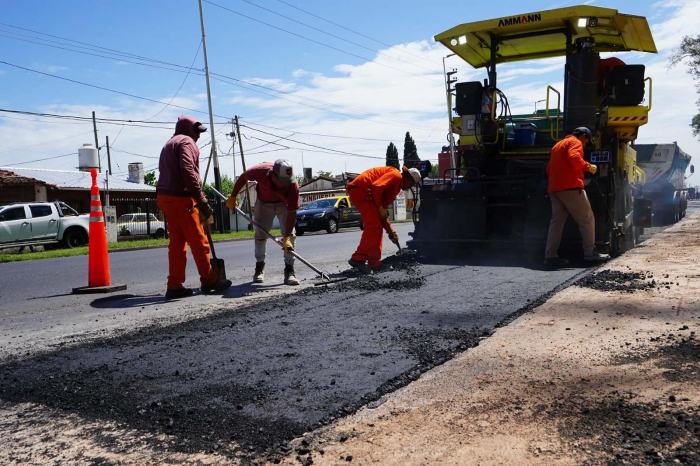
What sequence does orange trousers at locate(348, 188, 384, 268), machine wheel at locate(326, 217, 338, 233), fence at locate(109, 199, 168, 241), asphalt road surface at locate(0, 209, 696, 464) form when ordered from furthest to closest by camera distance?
fence at locate(109, 199, 168, 241) → machine wheel at locate(326, 217, 338, 233) → orange trousers at locate(348, 188, 384, 268) → asphalt road surface at locate(0, 209, 696, 464)

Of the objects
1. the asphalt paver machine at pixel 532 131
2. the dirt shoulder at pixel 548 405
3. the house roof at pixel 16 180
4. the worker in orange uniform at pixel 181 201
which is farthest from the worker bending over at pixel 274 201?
the house roof at pixel 16 180

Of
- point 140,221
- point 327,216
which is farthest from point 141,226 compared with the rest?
point 327,216

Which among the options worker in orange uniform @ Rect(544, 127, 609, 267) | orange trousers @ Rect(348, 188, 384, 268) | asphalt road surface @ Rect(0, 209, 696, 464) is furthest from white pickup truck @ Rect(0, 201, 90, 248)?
worker in orange uniform @ Rect(544, 127, 609, 267)

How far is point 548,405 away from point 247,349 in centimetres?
197

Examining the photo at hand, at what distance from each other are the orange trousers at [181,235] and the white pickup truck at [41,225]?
12139 mm

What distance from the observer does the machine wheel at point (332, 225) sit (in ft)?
78.1

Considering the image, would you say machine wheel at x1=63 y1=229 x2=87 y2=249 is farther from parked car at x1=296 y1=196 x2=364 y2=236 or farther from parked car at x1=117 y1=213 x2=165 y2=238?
parked car at x1=296 y1=196 x2=364 y2=236

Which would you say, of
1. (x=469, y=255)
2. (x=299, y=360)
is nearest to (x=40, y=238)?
(x=469, y=255)

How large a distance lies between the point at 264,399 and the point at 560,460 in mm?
1428

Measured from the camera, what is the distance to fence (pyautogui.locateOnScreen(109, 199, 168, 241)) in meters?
24.8

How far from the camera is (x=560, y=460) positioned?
2.24 meters

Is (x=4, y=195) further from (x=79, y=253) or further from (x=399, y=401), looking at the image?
(x=399, y=401)

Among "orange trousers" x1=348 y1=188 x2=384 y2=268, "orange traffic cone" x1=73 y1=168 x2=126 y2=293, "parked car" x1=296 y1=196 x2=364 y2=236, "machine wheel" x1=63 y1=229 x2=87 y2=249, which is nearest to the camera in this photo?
"orange traffic cone" x1=73 y1=168 x2=126 y2=293

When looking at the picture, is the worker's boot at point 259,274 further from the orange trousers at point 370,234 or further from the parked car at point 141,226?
the parked car at point 141,226
